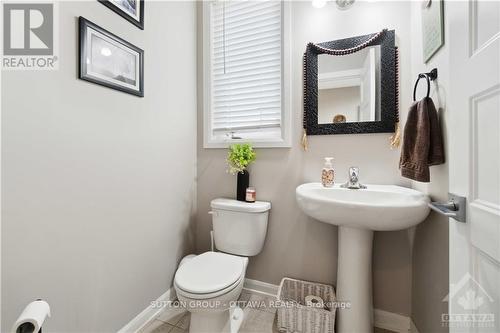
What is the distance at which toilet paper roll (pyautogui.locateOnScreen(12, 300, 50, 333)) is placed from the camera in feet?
1.92

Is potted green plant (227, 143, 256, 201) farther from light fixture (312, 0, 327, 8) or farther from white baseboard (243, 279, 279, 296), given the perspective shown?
light fixture (312, 0, 327, 8)

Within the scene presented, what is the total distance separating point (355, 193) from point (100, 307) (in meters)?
1.48

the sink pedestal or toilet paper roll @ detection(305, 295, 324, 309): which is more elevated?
the sink pedestal

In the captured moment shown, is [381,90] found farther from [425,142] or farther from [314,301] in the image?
[314,301]

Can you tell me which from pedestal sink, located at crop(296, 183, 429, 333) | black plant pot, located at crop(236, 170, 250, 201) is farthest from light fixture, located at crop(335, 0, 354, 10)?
black plant pot, located at crop(236, 170, 250, 201)

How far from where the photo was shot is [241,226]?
5.01 ft

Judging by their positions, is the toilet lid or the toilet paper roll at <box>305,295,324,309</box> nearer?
the toilet lid

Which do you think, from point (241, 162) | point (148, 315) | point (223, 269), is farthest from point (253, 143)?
point (148, 315)

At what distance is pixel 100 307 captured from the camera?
1100 mm

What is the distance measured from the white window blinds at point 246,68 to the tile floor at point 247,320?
1242mm

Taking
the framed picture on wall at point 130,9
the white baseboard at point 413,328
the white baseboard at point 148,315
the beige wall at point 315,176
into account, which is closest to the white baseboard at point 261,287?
the beige wall at point 315,176

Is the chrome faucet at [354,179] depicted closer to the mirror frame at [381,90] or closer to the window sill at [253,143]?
the mirror frame at [381,90]

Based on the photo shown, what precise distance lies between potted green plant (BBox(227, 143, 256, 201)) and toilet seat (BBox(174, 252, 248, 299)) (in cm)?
47

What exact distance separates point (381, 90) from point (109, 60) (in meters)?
1.57
